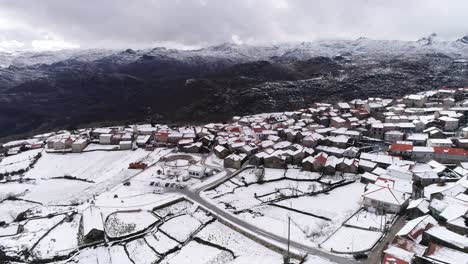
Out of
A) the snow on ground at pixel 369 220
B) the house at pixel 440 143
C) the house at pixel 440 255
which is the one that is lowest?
the snow on ground at pixel 369 220

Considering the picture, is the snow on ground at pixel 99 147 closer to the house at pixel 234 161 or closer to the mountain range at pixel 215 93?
the house at pixel 234 161

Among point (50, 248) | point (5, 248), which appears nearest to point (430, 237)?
point (50, 248)

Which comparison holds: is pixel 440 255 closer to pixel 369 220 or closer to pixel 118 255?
pixel 369 220

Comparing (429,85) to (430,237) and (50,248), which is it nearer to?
(430,237)

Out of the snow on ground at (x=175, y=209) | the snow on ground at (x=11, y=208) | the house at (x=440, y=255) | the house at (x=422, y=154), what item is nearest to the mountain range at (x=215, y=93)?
the snow on ground at (x=11, y=208)

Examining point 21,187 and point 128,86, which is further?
point 128,86

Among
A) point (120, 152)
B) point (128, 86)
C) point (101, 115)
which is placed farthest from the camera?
point (128, 86)
